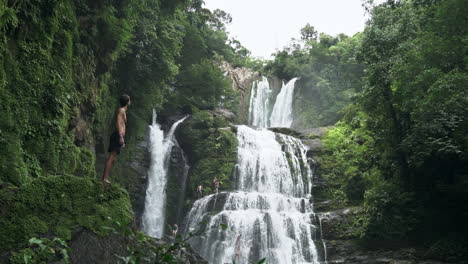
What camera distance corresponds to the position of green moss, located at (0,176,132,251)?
4441 millimetres

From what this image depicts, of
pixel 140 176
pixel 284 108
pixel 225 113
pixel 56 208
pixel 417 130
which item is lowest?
pixel 56 208

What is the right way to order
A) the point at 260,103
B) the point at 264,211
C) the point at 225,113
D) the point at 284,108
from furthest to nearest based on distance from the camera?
the point at 260,103 < the point at 284,108 < the point at 225,113 < the point at 264,211

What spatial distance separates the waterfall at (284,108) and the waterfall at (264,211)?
11412 mm

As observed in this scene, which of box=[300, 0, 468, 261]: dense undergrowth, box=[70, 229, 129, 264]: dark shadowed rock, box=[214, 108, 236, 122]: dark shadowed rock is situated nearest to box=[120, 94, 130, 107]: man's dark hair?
box=[70, 229, 129, 264]: dark shadowed rock

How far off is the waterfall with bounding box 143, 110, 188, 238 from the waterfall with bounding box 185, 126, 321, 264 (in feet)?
7.57

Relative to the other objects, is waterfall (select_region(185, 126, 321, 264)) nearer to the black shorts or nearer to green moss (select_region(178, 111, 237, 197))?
green moss (select_region(178, 111, 237, 197))

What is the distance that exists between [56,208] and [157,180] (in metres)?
16.4

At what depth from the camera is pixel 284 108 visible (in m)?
34.4

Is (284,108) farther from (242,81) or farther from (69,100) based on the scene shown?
(69,100)

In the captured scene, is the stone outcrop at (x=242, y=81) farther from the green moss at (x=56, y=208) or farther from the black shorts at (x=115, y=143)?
the green moss at (x=56, y=208)

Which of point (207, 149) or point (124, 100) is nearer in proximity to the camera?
point (124, 100)

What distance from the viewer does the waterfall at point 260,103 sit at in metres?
34.3

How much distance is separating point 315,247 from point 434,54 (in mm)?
8381

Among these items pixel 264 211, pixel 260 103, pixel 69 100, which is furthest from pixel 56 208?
pixel 260 103
